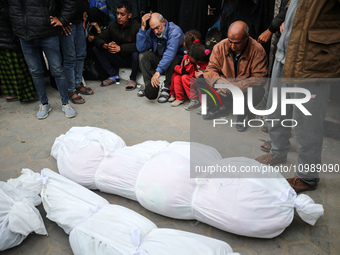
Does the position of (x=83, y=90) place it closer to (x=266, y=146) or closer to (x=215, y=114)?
(x=215, y=114)

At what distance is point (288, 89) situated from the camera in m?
2.36

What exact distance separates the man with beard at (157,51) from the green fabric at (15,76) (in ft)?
5.22

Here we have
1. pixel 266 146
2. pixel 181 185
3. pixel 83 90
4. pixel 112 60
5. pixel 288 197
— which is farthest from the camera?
pixel 112 60

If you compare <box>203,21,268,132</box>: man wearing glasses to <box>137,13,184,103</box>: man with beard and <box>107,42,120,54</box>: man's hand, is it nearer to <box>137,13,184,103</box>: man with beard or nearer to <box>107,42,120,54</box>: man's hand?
<box>137,13,184,103</box>: man with beard

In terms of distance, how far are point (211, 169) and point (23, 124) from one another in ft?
8.63

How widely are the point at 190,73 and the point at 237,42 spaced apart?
3.33 ft

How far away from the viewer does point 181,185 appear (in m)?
2.22

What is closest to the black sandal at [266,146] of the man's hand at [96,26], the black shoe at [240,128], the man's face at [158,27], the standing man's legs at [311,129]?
the black shoe at [240,128]

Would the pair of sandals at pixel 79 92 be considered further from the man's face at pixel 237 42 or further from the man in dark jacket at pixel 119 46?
the man's face at pixel 237 42

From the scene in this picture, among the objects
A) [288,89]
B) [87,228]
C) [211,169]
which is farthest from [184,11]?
[87,228]

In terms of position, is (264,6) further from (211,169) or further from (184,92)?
(211,169)

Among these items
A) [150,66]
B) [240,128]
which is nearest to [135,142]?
[240,128]

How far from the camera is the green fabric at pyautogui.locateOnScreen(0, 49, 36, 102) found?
4.08 meters

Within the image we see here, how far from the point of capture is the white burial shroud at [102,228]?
5.89 feet
